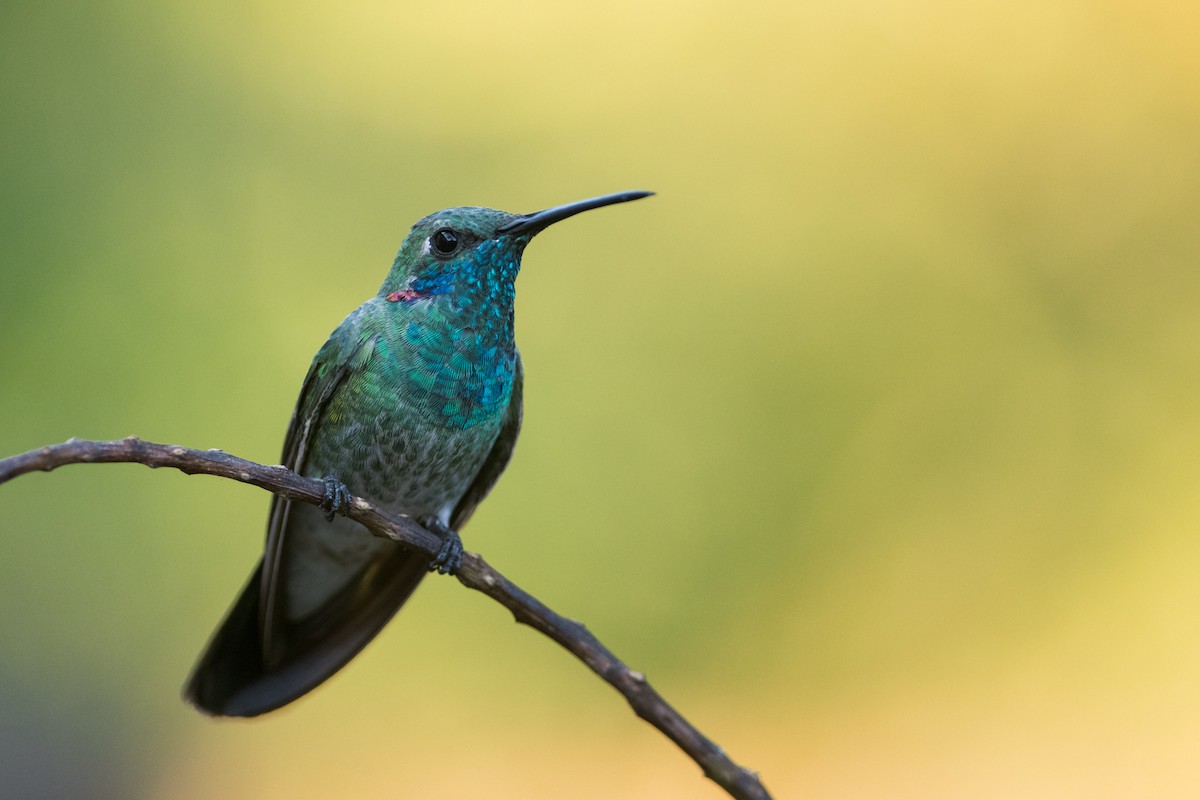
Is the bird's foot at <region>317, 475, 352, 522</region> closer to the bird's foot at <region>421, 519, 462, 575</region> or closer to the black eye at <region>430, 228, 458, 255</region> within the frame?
the bird's foot at <region>421, 519, 462, 575</region>

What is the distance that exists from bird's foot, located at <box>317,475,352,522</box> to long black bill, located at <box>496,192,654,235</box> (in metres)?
0.96

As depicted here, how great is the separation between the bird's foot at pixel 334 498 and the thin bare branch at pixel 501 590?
12cm

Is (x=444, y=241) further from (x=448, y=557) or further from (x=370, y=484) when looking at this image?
(x=448, y=557)

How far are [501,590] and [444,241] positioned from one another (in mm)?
1462

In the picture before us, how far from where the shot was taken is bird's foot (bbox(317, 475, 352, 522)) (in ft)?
9.32

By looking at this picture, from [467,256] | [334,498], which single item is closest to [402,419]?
[334,498]

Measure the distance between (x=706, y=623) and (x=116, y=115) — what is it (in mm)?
4236

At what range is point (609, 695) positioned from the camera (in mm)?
6000

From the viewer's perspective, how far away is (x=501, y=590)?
2.52m

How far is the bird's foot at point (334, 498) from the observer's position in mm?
2840

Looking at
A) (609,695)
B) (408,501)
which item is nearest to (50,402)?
(408,501)

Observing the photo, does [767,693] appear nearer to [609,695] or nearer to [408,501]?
[609,695]

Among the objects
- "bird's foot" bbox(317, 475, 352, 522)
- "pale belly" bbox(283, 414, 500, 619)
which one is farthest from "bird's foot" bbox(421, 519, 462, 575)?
"bird's foot" bbox(317, 475, 352, 522)

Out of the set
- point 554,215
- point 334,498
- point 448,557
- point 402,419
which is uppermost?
point 554,215
